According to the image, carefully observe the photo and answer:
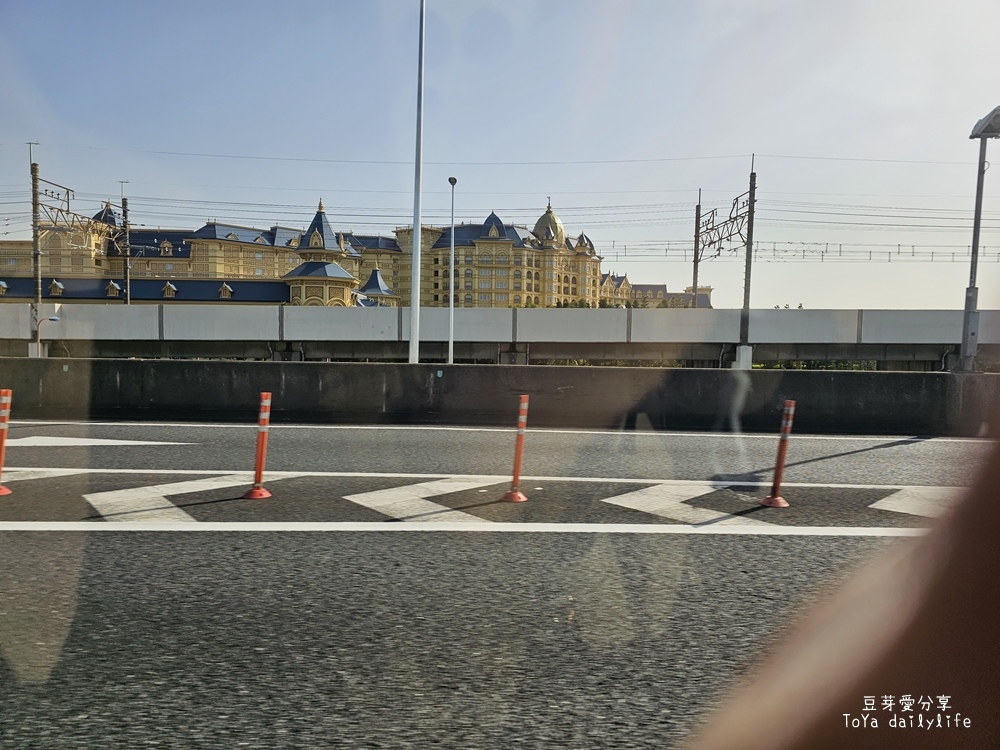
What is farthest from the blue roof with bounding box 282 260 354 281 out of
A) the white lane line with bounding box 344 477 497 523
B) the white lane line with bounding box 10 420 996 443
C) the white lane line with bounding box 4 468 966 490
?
the white lane line with bounding box 344 477 497 523

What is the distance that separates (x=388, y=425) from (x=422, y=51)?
40.4 feet

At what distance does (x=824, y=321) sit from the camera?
41.6 meters

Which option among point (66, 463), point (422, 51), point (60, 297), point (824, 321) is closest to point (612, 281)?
point (60, 297)

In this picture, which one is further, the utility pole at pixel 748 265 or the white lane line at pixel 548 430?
the utility pole at pixel 748 265

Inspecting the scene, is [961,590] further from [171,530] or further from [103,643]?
[171,530]

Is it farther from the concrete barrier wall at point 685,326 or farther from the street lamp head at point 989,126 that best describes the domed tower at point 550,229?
the street lamp head at point 989,126

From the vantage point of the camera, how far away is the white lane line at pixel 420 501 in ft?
21.1

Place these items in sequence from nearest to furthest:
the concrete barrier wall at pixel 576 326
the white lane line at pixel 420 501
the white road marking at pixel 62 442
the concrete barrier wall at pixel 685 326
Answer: the white lane line at pixel 420 501
the white road marking at pixel 62 442
the concrete barrier wall at pixel 685 326
the concrete barrier wall at pixel 576 326

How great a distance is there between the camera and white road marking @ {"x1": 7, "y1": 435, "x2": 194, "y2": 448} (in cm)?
1028

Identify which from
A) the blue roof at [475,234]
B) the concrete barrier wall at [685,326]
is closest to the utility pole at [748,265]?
the concrete barrier wall at [685,326]

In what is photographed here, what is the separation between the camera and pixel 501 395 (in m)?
14.4

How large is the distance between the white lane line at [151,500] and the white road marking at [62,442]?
11.1 ft

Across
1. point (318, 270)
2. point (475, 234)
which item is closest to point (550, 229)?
point (475, 234)

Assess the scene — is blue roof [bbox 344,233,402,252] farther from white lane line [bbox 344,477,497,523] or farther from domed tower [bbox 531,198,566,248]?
white lane line [bbox 344,477,497,523]
